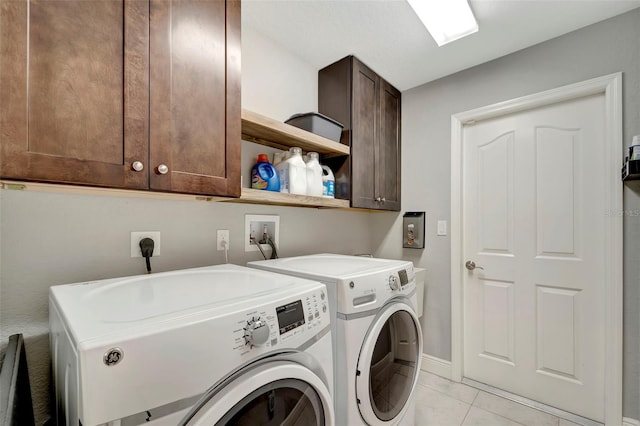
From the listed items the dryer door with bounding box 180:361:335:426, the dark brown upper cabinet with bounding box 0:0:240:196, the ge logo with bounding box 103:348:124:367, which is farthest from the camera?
the dark brown upper cabinet with bounding box 0:0:240:196

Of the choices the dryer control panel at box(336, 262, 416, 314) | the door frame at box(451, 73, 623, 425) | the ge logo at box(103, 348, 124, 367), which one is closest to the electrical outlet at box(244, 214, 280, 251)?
the dryer control panel at box(336, 262, 416, 314)

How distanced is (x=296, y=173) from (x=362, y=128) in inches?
27.8

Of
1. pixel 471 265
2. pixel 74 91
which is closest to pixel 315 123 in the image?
pixel 74 91

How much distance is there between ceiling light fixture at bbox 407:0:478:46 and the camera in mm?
1430

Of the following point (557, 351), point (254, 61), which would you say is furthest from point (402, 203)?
point (254, 61)

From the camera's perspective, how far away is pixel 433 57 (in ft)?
6.29

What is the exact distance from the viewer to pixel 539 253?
6.04 feet

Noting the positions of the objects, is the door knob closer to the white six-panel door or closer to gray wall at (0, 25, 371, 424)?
the white six-panel door

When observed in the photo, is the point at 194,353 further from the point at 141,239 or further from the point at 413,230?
the point at 413,230

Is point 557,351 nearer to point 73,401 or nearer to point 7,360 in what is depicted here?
point 73,401

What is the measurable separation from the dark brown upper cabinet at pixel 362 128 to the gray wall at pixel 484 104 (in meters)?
0.23

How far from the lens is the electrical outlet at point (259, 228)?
1.62 m

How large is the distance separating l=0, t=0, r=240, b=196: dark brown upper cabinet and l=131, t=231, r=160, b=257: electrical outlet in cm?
41

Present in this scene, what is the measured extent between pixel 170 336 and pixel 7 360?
0.63 m
